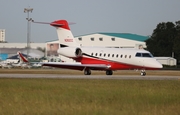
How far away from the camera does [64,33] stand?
5128 centimetres

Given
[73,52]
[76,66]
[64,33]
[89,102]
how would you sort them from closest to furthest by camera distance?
1. [89,102]
2. [76,66]
3. [73,52]
4. [64,33]

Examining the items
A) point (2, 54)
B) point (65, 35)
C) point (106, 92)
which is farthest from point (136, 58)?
point (2, 54)

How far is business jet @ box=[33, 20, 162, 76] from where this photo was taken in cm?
4594

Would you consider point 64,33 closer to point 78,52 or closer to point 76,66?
point 78,52

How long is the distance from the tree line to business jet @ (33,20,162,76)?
6310 cm

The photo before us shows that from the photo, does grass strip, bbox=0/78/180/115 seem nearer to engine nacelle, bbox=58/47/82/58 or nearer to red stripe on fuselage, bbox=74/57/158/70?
red stripe on fuselage, bbox=74/57/158/70

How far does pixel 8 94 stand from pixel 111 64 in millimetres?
27160

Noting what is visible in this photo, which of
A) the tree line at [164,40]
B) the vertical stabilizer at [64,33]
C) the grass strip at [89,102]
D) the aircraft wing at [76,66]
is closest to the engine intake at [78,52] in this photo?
the vertical stabilizer at [64,33]

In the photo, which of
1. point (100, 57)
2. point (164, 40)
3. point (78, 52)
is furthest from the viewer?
point (164, 40)

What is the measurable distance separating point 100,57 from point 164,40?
69.1 m

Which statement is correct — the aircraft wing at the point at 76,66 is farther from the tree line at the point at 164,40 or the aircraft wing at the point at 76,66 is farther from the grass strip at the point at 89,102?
the tree line at the point at 164,40

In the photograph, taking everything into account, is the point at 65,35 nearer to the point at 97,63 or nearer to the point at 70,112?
the point at 97,63

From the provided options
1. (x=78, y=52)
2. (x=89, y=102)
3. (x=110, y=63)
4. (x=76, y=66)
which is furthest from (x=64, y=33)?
(x=89, y=102)

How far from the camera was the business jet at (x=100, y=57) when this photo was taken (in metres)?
45.9
